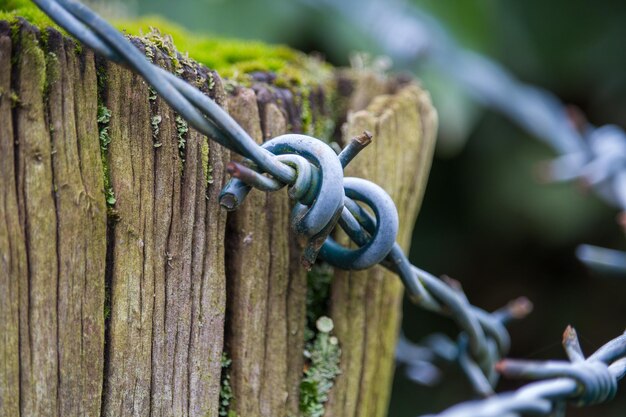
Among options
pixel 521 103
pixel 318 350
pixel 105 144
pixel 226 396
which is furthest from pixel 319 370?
pixel 521 103

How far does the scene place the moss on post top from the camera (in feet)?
2.69

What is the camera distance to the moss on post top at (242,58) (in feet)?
2.69

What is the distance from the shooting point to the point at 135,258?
66cm

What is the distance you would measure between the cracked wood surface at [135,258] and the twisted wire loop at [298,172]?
0.06m

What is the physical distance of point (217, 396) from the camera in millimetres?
738

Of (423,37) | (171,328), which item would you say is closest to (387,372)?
(171,328)

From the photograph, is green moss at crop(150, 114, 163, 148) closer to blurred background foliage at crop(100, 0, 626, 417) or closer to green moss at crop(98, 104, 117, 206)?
green moss at crop(98, 104, 117, 206)

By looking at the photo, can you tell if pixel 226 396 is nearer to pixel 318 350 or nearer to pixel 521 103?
pixel 318 350

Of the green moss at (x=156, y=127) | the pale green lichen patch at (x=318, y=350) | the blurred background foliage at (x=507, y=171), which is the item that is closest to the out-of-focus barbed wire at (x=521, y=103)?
the blurred background foliage at (x=507, y=171)

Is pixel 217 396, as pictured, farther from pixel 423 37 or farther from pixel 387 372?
pixel 423 37

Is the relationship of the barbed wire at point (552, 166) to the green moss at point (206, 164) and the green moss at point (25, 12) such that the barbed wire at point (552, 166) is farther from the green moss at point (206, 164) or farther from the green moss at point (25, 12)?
the green moss at point (25, 12)

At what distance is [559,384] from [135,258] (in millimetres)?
458

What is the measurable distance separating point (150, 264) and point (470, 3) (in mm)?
2562

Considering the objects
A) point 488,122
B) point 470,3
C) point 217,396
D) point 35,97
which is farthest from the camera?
point 488,122
